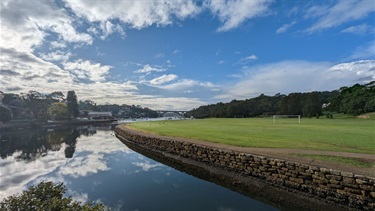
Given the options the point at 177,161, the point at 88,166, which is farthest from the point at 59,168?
the point at 177,161

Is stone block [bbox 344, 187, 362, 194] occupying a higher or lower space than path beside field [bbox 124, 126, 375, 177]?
lower

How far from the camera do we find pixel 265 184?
37.2 feet

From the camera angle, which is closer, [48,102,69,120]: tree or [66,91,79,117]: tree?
[48,102,69,120]: tree

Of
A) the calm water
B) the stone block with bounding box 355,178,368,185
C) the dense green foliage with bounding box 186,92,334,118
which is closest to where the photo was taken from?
the stone block with bounding box 355,178,368,185

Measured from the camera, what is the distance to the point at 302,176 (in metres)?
10.1

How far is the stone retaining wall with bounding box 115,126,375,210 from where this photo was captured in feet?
26.7

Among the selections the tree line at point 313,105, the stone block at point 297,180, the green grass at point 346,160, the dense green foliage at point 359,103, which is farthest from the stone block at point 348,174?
the dense green foliage at point 359,103

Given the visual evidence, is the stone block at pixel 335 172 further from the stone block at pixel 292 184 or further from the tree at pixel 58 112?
the tree at pixel 58 112

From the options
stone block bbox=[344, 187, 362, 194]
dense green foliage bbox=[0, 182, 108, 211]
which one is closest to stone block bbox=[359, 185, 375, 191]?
stone block bbox=[344, 187, 362, 194]

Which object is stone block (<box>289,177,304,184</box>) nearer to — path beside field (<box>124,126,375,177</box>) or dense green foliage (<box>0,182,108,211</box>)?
path beside field (<box>124,126,375,177</box>)

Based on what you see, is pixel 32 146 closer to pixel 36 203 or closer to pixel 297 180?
pixel 36 203

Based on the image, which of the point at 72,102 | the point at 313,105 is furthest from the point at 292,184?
the point at 72,102

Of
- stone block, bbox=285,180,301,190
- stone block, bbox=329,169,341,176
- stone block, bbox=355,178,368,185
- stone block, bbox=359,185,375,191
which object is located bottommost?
stone block, bbox=285,180,301,190

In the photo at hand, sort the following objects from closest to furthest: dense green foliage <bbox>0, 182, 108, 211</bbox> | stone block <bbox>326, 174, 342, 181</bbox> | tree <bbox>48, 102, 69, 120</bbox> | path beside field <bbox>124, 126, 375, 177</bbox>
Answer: dense green foliage <bbox>0, 182, 108, 211</bbox>
stone block <bbox>326, 174, 342, 181</bbox>
path beside field <bbox>124, 126, 375, 177</bbox>
tree <bbox>48, 102, 69, 120</bbox>
